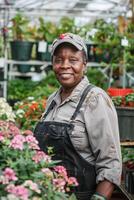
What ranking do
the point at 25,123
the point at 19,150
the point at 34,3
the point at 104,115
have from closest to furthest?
the point at 19,150, the point at 104,115, the point at 25,123, the point at 34,3

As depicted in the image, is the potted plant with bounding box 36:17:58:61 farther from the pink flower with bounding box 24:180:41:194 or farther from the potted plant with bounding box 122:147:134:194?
the pink flower with bounding box 24:180:41:194

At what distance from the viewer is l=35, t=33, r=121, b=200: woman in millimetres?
2463

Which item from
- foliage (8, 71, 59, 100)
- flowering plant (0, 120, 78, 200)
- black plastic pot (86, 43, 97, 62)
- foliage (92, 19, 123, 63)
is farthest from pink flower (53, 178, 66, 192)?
black plastic pot (86, 43, 97, 62)

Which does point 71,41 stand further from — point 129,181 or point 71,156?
point 129,181

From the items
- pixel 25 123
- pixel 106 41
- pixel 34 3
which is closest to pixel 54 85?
pixel 106 41

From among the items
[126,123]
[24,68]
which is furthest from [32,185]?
[24,68]

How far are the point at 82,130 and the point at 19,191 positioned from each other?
85cm

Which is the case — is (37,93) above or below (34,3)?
below

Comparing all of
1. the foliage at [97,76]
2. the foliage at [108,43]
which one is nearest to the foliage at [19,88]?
the foliage at [97,76]

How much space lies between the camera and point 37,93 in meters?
8.41

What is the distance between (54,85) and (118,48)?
1251 mm

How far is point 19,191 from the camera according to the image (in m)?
→ 1.68

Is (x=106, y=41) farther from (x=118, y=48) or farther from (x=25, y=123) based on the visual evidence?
(x=25, y=123)

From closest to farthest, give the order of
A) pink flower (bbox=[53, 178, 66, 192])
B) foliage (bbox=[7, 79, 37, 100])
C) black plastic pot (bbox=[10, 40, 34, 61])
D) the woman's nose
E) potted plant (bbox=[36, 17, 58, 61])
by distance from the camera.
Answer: pink flower (bbox=[53, 178, 66, 192])
the woman's nose
foliage (bbox=[7, 79, 37, 100])
black plastic pot (bbox=[10, 40, 34, 61])
potted plant (bbox=[36, 17, 58, 61])
